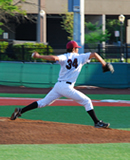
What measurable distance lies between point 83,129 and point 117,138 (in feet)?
3.19

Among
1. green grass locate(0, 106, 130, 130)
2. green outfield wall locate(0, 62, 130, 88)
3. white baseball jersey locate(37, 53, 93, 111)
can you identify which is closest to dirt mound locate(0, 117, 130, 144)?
white baseball jersey locate(37, 53, 93, 111)

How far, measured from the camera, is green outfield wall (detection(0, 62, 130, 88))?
17.4 metres

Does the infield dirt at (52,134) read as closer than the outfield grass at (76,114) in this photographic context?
Yes

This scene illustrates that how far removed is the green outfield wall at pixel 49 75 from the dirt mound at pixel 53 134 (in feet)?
29.7

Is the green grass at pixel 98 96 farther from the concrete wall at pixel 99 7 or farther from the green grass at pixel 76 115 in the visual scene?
the concrete wall at pixel 99 7

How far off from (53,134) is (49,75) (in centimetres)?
1011

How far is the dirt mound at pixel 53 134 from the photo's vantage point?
7113 mm

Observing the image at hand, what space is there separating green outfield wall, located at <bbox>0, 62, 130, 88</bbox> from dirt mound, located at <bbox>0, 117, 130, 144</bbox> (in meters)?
9.07

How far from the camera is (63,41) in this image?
51750mm

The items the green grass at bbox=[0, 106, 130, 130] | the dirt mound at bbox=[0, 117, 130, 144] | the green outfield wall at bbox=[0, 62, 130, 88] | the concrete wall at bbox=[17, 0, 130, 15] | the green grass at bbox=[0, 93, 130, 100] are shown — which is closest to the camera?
the dirt mound at bbox=[0, 117, 130, 144]

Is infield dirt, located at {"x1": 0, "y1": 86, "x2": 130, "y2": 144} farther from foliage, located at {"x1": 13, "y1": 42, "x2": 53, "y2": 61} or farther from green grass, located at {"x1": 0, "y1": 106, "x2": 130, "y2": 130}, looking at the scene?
foliage, located at {"x1": 13, "y1": 42, "x2": 53, "y2": 61}

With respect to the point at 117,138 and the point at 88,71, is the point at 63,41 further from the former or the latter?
the point at 117,138
